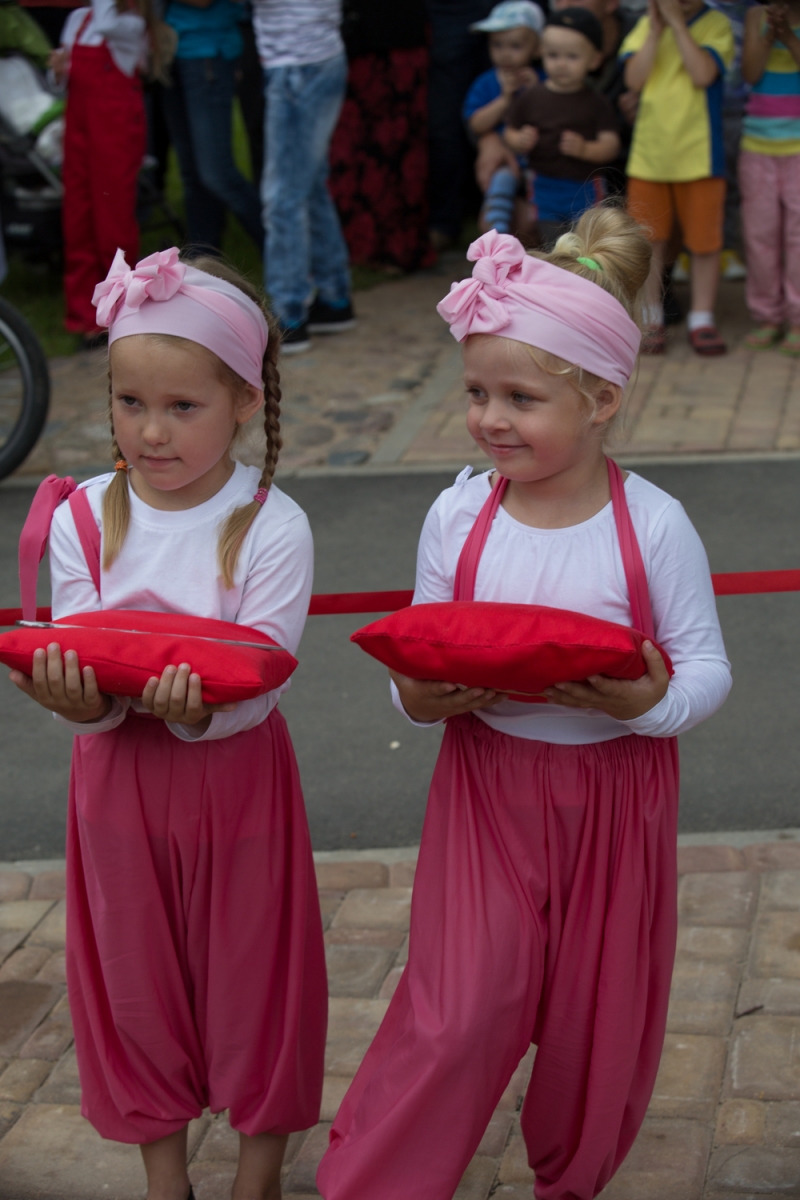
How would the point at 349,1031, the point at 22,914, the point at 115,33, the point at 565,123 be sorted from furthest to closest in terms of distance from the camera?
the point at 115,33 → the point at 565,123 → the point at 22,914 → the point at 349,1031

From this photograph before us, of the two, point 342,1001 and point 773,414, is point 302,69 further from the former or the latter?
point 342,1001

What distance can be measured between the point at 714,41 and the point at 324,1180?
615 centimetres

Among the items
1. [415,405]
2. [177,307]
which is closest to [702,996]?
[177,307]

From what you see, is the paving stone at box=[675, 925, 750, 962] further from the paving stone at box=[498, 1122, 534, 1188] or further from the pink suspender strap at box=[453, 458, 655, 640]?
the pink suspender strap at box=[453, 458, 655, 640]

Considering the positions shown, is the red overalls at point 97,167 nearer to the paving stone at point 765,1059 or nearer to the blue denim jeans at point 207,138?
the blue denim jeans at point 207,138

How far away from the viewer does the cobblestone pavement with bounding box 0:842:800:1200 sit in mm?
2504

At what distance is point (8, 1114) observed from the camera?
2.76 m

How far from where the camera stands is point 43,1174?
2586 millimetres

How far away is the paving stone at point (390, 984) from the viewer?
3.02 m

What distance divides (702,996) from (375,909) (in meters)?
0.81

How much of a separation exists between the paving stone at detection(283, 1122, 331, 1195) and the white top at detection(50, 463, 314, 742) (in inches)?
35.7

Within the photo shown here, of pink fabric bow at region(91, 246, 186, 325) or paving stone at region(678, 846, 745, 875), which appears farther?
paving stone at region(678, 846, 745, 875)

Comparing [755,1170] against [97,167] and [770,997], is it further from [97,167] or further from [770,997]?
[97,167]

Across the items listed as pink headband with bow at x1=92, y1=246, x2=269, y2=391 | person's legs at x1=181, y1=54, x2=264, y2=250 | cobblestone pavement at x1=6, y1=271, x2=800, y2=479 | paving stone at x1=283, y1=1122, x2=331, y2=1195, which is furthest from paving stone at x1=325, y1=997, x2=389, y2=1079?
person's legs at x1=181, y1=54, x2=264, y2=250
